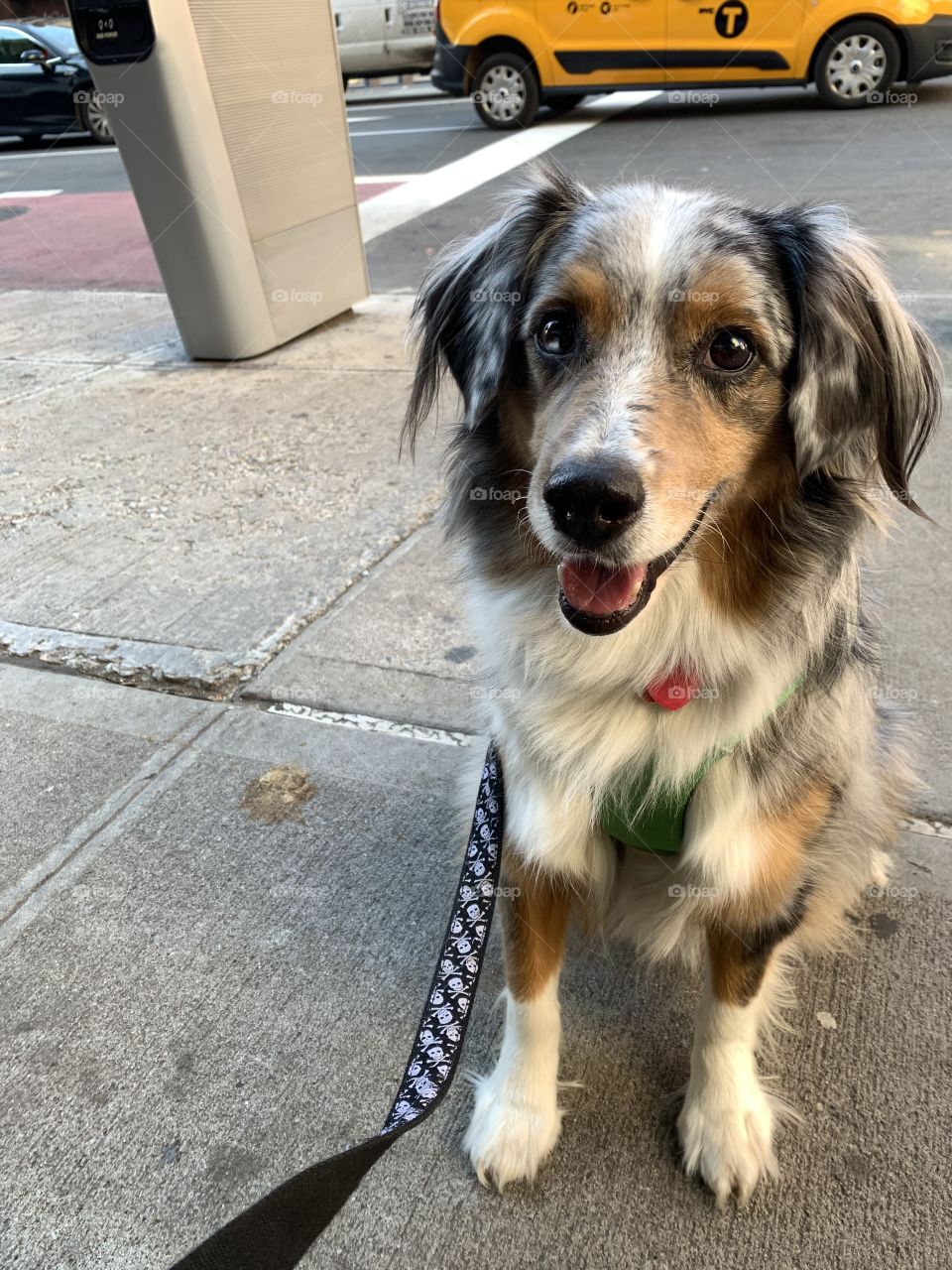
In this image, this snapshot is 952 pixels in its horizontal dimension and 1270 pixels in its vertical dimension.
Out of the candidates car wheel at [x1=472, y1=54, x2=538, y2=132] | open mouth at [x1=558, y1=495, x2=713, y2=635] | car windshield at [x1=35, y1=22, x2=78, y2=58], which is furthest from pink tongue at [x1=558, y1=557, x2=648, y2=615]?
car windshield at [x1=35, y1=22, x2=78, y2=58]

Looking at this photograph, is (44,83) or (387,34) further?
(387,34)

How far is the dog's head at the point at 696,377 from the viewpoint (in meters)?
1.72

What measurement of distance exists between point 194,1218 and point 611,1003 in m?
1.01

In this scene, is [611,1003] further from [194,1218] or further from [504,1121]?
[194,1218]

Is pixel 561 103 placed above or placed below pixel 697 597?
below

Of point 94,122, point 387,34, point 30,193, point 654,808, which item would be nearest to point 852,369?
point 654,808

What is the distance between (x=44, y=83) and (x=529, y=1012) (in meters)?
19.8

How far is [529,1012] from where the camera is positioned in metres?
2.00

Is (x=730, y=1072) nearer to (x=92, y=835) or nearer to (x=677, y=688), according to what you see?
(x=677, y=688)

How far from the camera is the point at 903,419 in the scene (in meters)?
1.86

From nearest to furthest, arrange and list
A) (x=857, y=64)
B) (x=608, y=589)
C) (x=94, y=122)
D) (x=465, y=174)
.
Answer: (x=608, y=589), (x=465, y=174), (x=857, y=64), (x=94, y=122)

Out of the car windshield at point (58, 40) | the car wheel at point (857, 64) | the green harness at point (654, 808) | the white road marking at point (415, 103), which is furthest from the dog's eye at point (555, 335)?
the car windshield at point (58, 40)

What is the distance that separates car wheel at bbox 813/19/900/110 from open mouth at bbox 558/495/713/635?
12242mm

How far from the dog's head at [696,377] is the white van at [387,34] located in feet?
66.3
